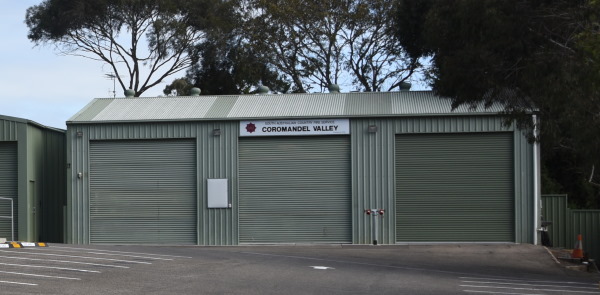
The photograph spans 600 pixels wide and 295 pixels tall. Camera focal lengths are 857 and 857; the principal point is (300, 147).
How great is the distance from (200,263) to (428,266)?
5.51 m

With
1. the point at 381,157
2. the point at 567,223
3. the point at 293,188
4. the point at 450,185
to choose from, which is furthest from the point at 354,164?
the point at 567,223

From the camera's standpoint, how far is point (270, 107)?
29469mm

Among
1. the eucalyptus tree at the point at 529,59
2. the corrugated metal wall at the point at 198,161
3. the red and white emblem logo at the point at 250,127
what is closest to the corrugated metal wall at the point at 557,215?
the eucalyptus tree at the point at 529,59

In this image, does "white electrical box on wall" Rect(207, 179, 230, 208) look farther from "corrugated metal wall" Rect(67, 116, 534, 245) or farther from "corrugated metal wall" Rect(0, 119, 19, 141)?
"corrugated metal wall" Rect(0, 119, 19, 141)

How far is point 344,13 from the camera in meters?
45.8

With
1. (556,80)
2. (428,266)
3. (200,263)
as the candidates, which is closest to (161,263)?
(200,263)

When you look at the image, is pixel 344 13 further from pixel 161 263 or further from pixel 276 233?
pixel 161 263

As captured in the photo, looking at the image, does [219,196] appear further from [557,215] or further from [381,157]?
[557,215]

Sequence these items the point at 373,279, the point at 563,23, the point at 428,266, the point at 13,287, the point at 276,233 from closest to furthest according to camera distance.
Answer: the point at 13,287 < the point at 373,279 < the point at 563,23 < the point at 428,266 < the point at 276,233

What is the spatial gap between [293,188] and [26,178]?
924 cm

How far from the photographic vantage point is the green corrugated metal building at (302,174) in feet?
89.7

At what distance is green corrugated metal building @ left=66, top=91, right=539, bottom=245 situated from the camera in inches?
1076

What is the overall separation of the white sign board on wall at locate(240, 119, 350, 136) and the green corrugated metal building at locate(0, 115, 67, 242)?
283 inches

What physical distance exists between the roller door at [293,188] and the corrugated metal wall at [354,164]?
0.40 meters
